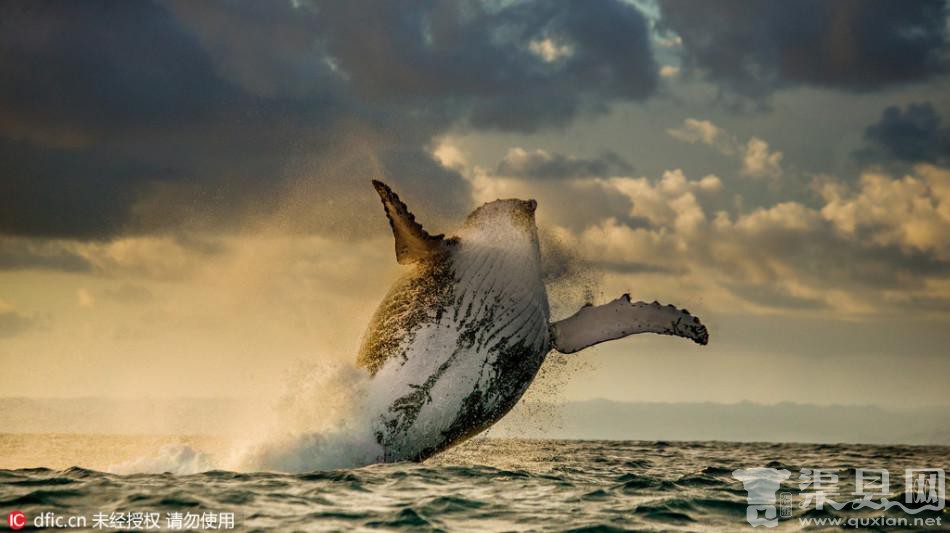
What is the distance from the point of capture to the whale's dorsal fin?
37.6ft

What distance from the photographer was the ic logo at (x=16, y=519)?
7.57m

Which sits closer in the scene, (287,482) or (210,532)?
(210,532)

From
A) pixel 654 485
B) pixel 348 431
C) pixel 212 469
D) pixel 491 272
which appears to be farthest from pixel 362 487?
pixel 654 485

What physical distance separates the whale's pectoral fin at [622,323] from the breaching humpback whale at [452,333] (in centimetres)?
65

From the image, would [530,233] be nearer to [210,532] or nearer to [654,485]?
Answer: [654,485]

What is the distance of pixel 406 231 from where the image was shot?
37.7ft

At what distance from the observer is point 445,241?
468 inches

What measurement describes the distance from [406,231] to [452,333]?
148 centimetres

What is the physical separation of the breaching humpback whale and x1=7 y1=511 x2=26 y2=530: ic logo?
4383 millimetres

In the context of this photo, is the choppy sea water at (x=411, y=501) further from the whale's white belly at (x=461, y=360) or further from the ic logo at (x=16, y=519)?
the whale's white belly at (x=461, y=360)

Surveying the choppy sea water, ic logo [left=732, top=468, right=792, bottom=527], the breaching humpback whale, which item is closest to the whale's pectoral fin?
the breaching humpback whale

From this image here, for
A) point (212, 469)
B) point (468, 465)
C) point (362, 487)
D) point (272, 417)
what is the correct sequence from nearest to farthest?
point (362, 487), point (212, 469), point (272, 417), point (468, 465)

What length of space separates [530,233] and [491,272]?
3.44 feet

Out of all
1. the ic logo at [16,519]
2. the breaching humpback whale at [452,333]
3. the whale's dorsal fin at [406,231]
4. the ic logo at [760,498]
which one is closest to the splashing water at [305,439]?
the breaching humpback whale at [452,333]
